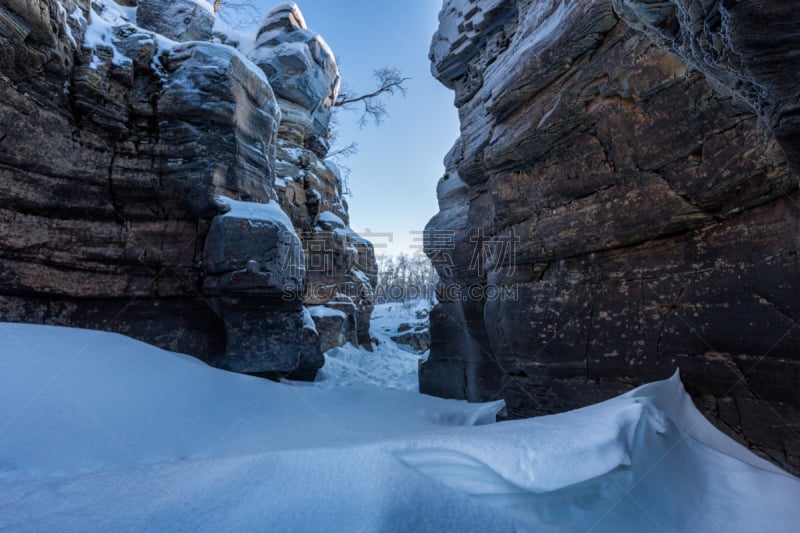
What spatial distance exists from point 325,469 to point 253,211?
4.99 metres

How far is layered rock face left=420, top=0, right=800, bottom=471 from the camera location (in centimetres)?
229

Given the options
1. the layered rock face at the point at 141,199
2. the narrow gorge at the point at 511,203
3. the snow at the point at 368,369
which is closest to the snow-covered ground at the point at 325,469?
the narrow gorge at the point at 511,203

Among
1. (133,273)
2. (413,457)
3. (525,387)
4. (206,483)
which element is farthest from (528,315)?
(133,273)

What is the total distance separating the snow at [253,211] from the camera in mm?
5484

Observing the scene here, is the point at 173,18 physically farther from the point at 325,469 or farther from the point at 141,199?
the point at 325,469

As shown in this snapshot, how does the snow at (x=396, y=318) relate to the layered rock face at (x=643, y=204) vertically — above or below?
below

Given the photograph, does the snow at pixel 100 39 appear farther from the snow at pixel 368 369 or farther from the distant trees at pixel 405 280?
the distant trees at pixel 405 280

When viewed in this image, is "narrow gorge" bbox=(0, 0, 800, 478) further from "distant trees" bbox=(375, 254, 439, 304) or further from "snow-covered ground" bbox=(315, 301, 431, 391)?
"distant trees" bbox=(375, 254, 439, 304)

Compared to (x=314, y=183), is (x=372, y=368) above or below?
below

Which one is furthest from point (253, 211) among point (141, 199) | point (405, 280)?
point (405, 280)

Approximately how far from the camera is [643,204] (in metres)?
3.40

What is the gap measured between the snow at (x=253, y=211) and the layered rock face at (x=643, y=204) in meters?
3.64

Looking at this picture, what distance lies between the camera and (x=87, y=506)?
1.34 metres

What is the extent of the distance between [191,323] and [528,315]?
523 centimetres
